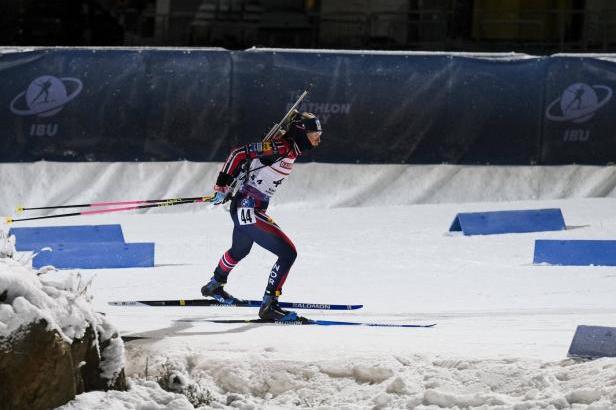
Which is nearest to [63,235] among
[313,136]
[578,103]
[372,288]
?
[372,288]

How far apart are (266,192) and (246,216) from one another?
33 cm

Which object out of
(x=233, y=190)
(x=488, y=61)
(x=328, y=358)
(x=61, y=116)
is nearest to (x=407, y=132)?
(x=488, y=61)

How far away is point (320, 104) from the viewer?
68.7ft

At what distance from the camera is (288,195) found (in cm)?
2130

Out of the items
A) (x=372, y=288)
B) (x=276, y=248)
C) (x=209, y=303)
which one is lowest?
(x=372, y=288)

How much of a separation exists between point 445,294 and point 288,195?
6.22 metres

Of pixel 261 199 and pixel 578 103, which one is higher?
pixel 261 199

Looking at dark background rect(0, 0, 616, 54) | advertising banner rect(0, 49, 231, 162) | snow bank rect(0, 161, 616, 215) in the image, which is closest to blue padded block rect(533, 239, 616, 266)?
snow bank rect(0, 161, 616, 215)

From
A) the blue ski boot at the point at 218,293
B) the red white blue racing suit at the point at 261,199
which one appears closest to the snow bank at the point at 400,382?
the red white blue racing suit at the point at 261,199

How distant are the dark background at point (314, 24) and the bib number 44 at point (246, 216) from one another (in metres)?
13.2

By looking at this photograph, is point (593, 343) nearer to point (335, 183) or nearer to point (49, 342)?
point (49, 342)

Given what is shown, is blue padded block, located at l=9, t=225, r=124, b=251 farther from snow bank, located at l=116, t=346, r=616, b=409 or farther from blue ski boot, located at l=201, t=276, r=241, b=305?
snow bank, located at l=116, t=346, r=616, b=409

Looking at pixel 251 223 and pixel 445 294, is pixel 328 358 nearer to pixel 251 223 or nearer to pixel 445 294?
pixel 251 223

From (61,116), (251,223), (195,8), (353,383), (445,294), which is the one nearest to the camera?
(353,383)
